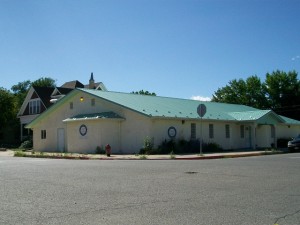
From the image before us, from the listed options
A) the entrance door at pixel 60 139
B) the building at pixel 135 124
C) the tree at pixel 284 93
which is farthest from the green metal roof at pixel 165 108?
the tree at pixel 284 93

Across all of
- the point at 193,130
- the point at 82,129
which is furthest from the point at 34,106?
the point at 193,130

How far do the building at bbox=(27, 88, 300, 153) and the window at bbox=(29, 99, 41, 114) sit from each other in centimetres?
1318

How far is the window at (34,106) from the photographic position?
171 feet

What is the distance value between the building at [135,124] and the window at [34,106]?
1318 centimetres

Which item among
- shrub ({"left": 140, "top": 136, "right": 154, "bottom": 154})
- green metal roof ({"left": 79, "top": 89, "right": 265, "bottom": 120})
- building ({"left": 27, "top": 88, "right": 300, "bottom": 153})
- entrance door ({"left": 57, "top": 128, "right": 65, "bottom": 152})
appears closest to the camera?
shrub ({"left": 140, "top": 136, "right": 154, "bottom": 154})

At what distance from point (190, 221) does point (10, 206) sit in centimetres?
373

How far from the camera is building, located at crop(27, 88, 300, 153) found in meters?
30.6

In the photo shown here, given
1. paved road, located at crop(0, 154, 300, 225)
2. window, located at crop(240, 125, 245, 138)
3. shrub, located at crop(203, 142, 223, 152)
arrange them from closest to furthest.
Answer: paved road, located at crop(0, 154, 300, 225) → shrub, located at crop(203, 142, 223, 152) → window, located at crop(240, 125, 245, 138)

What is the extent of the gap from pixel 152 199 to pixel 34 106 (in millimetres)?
46545

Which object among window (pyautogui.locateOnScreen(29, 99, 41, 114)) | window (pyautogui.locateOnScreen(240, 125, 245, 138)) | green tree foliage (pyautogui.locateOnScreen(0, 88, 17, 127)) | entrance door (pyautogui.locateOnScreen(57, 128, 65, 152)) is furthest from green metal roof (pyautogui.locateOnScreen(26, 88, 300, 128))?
green tree foliage (pyautogui.locateOnScreen(0, 88, 17, 127))

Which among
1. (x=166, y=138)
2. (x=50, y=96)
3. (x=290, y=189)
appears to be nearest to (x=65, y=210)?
(x=290, y=189)

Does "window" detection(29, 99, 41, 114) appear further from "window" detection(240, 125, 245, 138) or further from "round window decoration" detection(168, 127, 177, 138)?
"window" detection(240, 125, 245, 138)

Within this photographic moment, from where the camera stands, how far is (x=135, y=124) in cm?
3056

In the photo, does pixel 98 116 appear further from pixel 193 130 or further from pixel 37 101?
pixel 37 101
